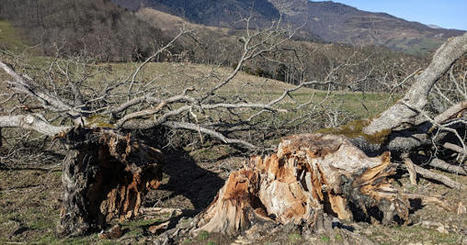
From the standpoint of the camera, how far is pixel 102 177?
5.01 metres

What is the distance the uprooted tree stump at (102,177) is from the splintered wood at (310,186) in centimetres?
125

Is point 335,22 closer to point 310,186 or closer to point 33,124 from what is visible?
point 310,186

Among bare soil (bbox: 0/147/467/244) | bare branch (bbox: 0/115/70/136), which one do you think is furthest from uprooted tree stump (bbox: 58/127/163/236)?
bare branch (bbox: 0/115/70/136)

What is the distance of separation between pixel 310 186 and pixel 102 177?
2976 millimetres

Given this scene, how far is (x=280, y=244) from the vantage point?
3727mm

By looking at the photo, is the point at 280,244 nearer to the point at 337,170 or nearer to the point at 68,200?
the point at 337,170

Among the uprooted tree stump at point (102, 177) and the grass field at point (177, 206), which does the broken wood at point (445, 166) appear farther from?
the uprooted tree stump at point (102, 177)

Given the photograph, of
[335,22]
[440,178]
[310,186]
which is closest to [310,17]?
[440,178]

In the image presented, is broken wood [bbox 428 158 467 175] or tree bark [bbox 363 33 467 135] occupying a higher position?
tree bark [bbox 363 33 467 135]

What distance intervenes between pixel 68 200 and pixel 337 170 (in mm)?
3610

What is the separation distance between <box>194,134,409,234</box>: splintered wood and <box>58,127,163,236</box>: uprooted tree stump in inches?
49.2

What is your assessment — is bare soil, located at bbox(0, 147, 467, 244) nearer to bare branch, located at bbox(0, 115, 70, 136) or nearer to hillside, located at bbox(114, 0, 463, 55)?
bare branch, located at bbox(0, 115, 70, 136)

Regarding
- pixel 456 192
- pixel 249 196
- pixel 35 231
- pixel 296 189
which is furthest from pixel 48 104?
pixel 456 192

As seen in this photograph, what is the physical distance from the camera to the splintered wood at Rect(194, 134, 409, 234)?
4441mm
